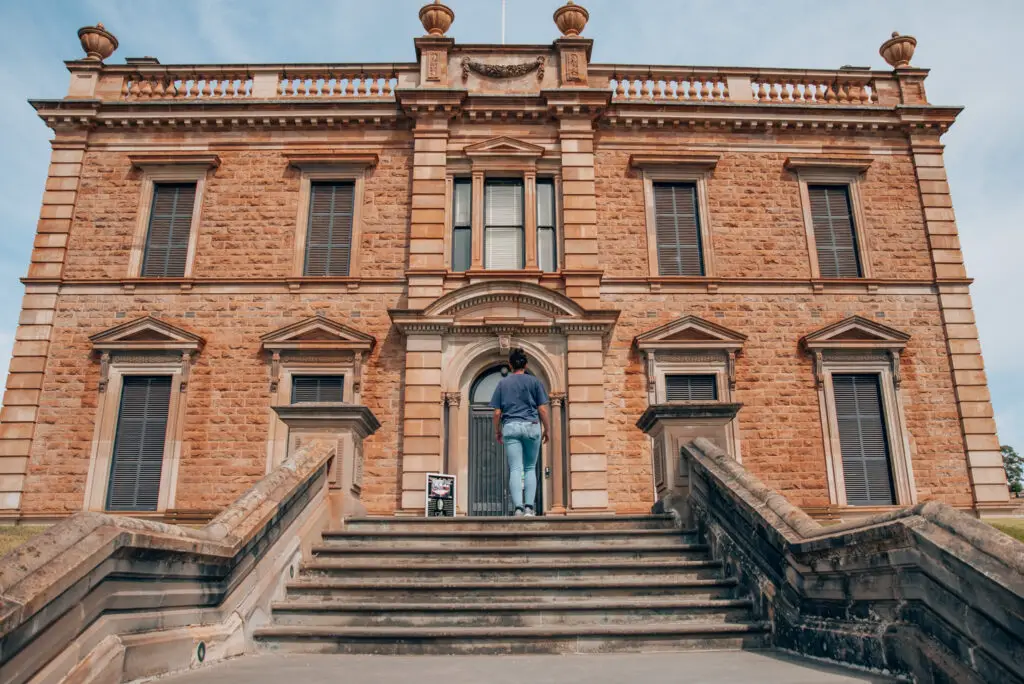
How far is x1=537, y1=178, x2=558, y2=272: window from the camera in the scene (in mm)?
15070

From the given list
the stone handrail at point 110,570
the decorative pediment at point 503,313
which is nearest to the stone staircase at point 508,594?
the stone handrail at point 110,570

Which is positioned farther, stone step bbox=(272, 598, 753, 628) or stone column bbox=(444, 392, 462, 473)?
stone column bbox=(444, 392, 462, 473)

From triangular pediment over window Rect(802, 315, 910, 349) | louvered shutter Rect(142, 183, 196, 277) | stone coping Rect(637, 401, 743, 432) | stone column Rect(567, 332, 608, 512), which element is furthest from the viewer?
louvered shutter Rect(142, 183, 196, 277)

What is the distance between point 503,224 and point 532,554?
9.12 meters

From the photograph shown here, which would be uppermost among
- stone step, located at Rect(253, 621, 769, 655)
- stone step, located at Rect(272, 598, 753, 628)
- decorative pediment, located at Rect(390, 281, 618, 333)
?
decorative pediment, located at Rect(390, 281, 618, 333)

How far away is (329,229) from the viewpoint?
15.3 meters

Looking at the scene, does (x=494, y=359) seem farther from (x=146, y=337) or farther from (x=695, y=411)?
(x=146, y=337)

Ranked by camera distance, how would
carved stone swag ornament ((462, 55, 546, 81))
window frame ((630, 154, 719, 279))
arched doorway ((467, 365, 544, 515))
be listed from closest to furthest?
arched doorway ((467, 365, 544, 515))
window frame ((630, 154, 719, 279))
carved stone swag ornament ((462, 55, 546, 81))

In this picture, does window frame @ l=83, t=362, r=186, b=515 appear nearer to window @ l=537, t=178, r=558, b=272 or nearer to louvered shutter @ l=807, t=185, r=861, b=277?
window @ l=537, t=178, r=558, b=272

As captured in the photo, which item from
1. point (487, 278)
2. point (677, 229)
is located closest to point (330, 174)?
point (487, 278)

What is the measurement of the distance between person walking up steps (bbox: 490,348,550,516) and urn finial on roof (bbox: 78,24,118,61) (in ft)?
41.7

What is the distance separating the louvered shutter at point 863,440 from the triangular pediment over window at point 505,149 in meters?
7.37

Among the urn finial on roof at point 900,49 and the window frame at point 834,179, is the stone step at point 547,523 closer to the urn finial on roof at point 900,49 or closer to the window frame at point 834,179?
the window frame at point 834,179

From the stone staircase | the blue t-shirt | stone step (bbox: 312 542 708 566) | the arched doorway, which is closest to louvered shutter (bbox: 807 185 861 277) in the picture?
the arched doorway
